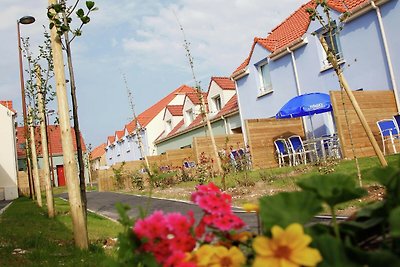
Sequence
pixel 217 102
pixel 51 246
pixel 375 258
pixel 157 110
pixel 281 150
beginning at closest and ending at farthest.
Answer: pixel 375 258 < pixel 51 246 < pixel 281 150 < pixel 217 102 < pixel 157 110

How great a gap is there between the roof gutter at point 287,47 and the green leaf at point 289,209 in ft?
54.0

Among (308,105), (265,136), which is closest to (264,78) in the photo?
(265,136)

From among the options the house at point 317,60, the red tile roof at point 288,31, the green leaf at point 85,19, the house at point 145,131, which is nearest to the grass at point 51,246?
the green leaf at point 85,19

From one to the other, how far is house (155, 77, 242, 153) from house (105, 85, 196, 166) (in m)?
2.23

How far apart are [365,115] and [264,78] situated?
7922mm

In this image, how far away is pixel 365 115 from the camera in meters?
12.5

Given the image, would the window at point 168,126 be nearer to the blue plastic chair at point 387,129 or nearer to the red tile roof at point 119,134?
the red tile roof at point 119,134

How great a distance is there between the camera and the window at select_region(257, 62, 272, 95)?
19441mm

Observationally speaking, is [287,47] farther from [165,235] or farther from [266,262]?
[266,262]

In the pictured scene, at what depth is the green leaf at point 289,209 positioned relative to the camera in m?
0.96

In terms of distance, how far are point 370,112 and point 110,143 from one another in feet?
135

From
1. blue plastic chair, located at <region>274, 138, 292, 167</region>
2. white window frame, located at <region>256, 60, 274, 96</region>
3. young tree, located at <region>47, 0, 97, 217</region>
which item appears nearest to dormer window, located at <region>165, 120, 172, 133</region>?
white window frame, located at <region>256, 60, 274, 96</region>

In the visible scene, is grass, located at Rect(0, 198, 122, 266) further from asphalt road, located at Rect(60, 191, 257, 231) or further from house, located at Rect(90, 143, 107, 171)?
house, located at Rect(90, 143, 107, 171)

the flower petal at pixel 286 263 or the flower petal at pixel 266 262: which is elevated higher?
the flower petal at pixel 266 262
